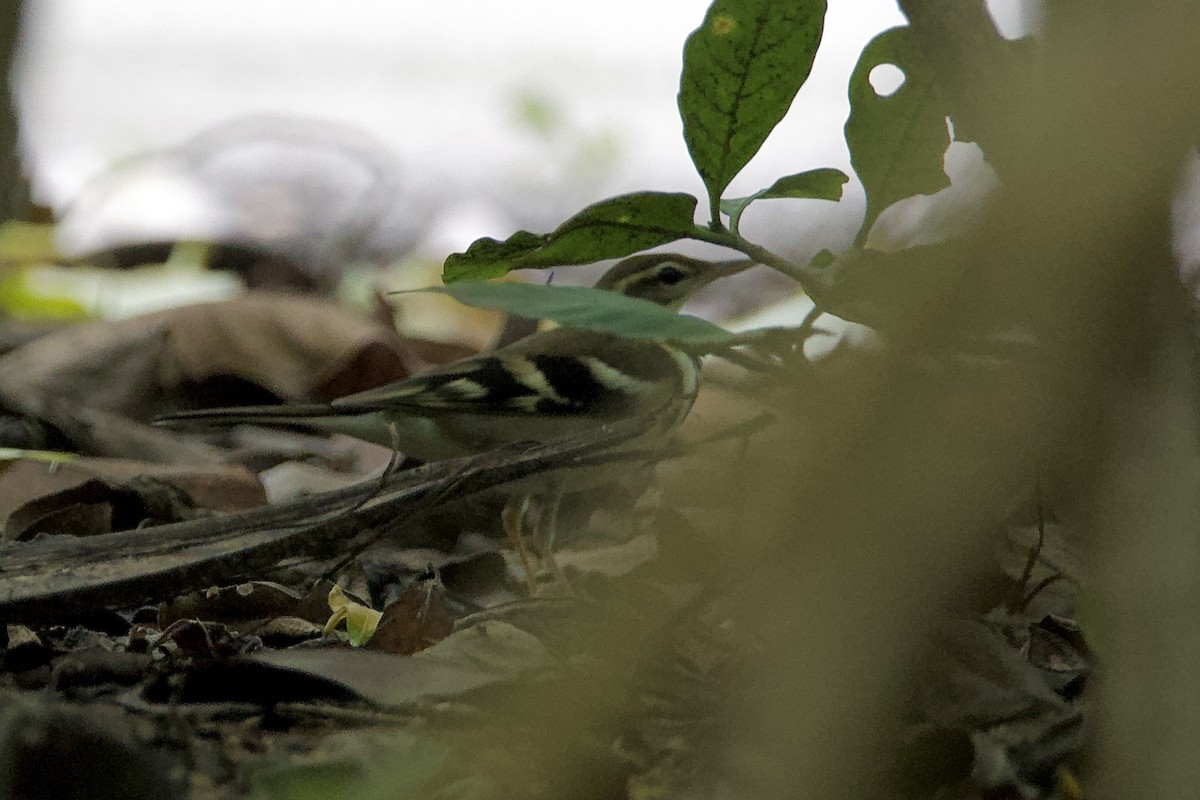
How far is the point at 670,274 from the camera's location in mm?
5195

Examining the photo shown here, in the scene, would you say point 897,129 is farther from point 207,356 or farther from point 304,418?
point 207,356

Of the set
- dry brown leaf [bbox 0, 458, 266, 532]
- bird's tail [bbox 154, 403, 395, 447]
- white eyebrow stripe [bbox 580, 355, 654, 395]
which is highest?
white eyebrow stripe [bbox 580, 355, 654, 395]

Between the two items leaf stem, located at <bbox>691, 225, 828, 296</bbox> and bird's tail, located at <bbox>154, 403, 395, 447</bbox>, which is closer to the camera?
leaf stem, located at <bbox>691, 225, 828, 296</bbox>

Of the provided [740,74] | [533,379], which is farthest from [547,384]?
[740,74]

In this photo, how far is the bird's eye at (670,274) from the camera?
5.18 m

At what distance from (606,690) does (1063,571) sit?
0.99 meters

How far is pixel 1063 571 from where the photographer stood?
242 cm

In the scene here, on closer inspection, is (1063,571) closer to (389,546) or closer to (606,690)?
(606,690)

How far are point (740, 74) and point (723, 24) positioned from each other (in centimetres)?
9

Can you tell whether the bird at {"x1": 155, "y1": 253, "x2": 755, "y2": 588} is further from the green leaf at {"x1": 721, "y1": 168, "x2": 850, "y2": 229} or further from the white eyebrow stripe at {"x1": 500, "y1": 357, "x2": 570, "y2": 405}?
the green leaf at {"x1": 721, "y1": 168, "x2": 850, "y2": 229}

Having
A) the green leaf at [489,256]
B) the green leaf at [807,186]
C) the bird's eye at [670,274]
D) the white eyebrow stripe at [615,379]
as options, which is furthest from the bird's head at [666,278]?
the green leaf at [489,256]

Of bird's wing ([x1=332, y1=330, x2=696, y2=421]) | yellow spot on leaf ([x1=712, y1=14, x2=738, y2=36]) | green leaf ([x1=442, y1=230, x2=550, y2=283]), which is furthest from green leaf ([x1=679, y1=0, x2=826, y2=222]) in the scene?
bird's wing ([x1=332, y1=330, x2=696, y2=421])

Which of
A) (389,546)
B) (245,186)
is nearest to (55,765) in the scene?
(389,546)

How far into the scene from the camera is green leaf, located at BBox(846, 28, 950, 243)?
8.20 ft
